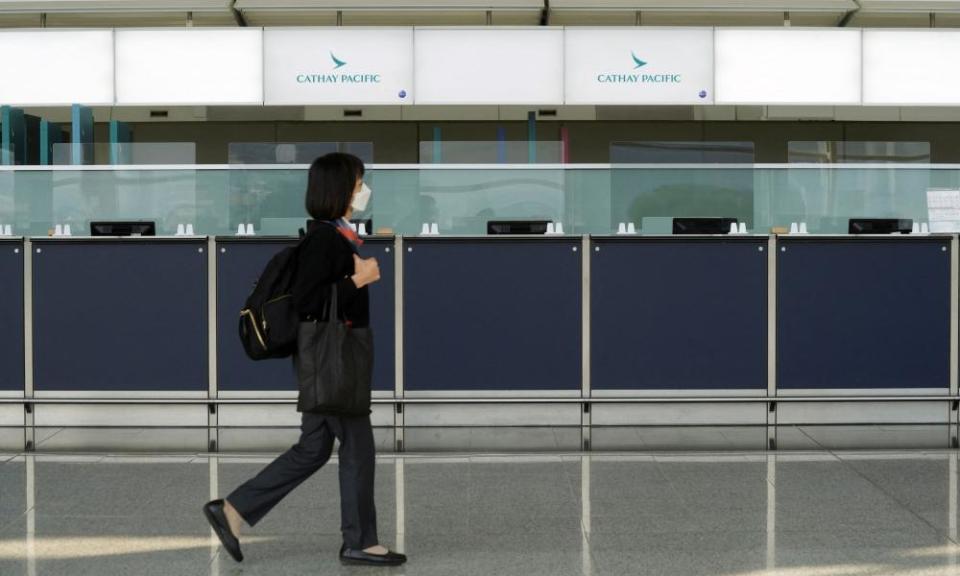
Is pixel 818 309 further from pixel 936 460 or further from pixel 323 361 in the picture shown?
pixel 323 361

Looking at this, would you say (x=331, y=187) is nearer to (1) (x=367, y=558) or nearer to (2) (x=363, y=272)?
(2) (x=363, y=272)

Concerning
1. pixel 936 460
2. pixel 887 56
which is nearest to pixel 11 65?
pixel 887 56

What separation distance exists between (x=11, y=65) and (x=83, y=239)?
6.65m

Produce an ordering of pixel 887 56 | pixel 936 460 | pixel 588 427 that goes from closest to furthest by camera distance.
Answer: pixel 936 460 → pixel 588 427 → pixel 887 56

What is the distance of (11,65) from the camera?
12.9 metres

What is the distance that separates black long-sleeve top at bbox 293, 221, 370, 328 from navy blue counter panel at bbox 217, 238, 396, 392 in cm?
267

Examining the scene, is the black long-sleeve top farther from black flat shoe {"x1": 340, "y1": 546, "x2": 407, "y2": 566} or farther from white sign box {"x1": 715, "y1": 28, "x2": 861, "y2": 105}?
white sign box {"x1": 715, "y1": 28, "x2": 861, "y2": 105}

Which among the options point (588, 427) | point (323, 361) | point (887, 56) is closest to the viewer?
point (323, 361)

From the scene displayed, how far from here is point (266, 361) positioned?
280 inches

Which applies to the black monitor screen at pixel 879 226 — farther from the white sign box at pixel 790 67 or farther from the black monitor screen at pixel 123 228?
the white sign box at pixel 790 67

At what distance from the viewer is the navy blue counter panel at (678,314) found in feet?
23.5

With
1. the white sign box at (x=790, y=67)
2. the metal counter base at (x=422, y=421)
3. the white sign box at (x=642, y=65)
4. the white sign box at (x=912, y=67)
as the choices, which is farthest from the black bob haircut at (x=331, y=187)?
the white sign box at (x=912, y=67)

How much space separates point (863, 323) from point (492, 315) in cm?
223

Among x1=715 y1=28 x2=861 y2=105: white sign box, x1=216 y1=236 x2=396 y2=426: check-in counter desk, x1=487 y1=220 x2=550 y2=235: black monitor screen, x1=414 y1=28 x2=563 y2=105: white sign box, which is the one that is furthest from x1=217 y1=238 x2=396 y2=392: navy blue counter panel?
x1=715 y1=28 x2=861 y2=105: white sign box
